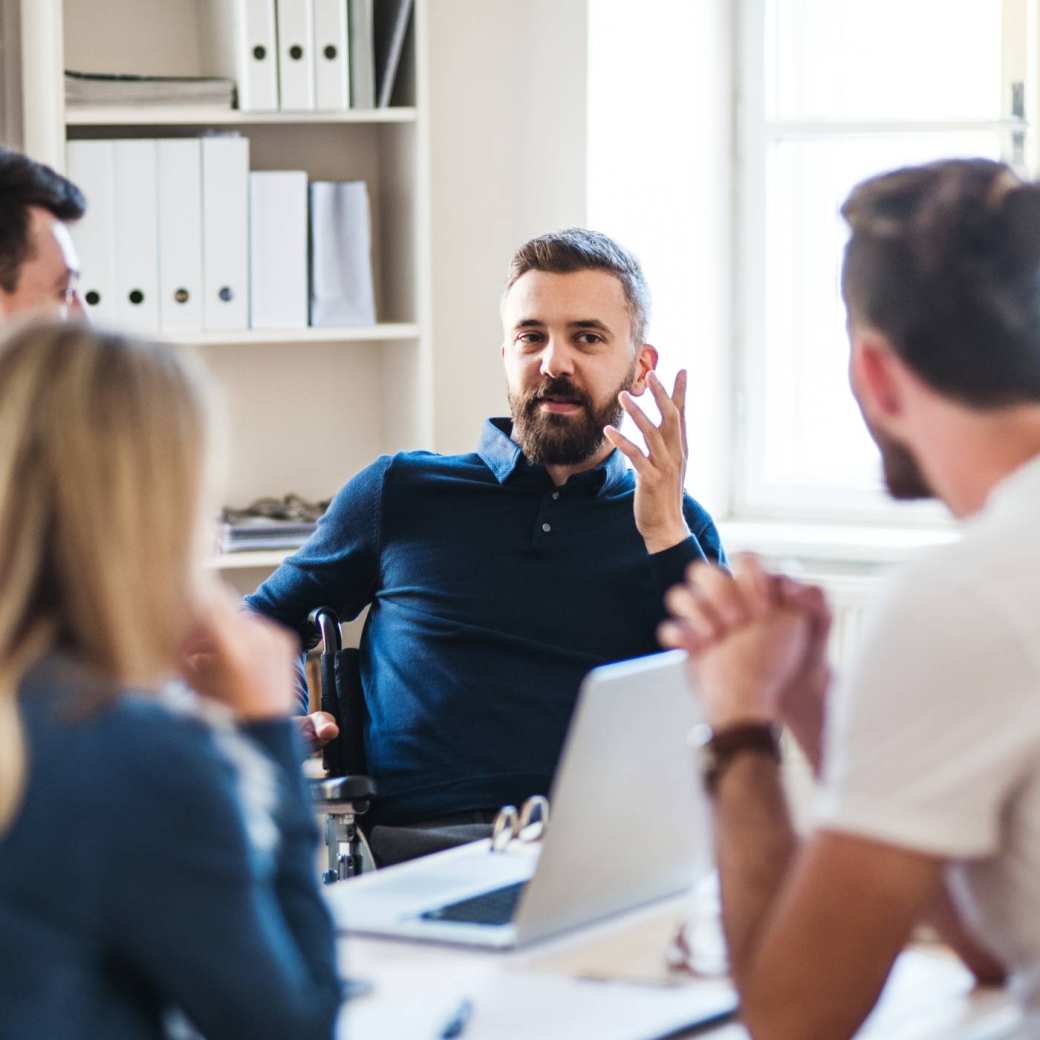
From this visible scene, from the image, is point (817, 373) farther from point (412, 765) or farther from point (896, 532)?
point (412, 765)

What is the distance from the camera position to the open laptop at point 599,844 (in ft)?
4.76

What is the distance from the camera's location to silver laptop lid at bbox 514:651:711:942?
4.74ft

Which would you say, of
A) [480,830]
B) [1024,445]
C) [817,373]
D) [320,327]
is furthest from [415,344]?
[1024,445]

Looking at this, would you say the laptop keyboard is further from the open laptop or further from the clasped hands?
the clasped hands

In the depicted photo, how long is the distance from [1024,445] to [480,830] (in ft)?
3.65

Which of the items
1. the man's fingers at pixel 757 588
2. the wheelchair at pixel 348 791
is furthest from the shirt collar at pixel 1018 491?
the wheelchair at pixel 348 791

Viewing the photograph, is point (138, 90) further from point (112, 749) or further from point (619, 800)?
point (112, 749)

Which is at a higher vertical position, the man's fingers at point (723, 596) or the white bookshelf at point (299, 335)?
the white bookshelf at point (299, 335)

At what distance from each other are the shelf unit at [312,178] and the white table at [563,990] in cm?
191

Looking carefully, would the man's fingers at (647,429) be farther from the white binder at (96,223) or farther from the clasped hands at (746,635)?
the white binder at (96,223)

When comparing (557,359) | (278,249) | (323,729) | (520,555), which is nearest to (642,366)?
(557,359)

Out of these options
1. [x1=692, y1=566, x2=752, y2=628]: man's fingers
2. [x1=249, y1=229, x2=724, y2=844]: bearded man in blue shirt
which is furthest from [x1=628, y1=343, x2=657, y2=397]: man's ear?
[x1=692, y1=566, x2=752, y2=628]: man's fingers

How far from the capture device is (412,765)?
2408 mm

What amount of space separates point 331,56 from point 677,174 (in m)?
0.79
